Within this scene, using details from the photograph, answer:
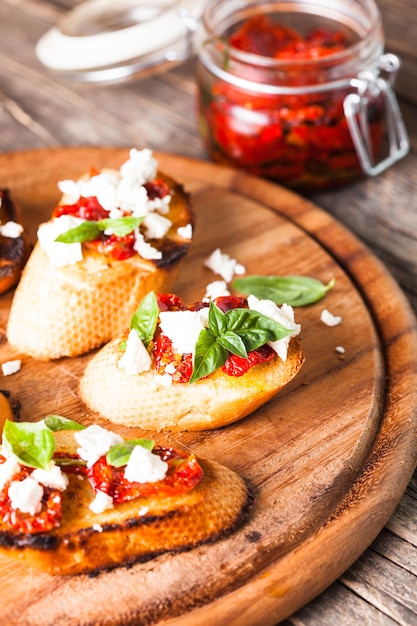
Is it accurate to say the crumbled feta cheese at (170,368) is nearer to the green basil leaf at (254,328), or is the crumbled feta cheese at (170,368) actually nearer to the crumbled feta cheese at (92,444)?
the green basil leaf at (254,328)

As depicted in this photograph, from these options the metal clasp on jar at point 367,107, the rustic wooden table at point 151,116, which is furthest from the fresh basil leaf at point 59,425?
the metal clasp on jar at point 367,107

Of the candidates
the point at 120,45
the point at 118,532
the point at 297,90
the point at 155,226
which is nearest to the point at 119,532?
the point at 118,532

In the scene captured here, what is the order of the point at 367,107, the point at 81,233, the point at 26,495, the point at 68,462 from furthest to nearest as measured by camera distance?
1. the point at 367,107
2. the point at 81,233
3. the point at 68,462
4. the point at 26,495

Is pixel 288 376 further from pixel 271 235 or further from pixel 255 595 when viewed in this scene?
pixel 271 235

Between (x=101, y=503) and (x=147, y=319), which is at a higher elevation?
(x=147, y=319)

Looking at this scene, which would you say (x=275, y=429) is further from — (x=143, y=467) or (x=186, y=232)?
(x=186, y=232)

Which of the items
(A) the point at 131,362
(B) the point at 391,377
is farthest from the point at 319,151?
(A) the point at 131,362

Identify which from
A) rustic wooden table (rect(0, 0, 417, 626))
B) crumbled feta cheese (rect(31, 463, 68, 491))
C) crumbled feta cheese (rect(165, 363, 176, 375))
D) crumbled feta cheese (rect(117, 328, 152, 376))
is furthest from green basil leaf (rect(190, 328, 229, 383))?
rustic wooden table (rect(0, 0, 417, 626))
